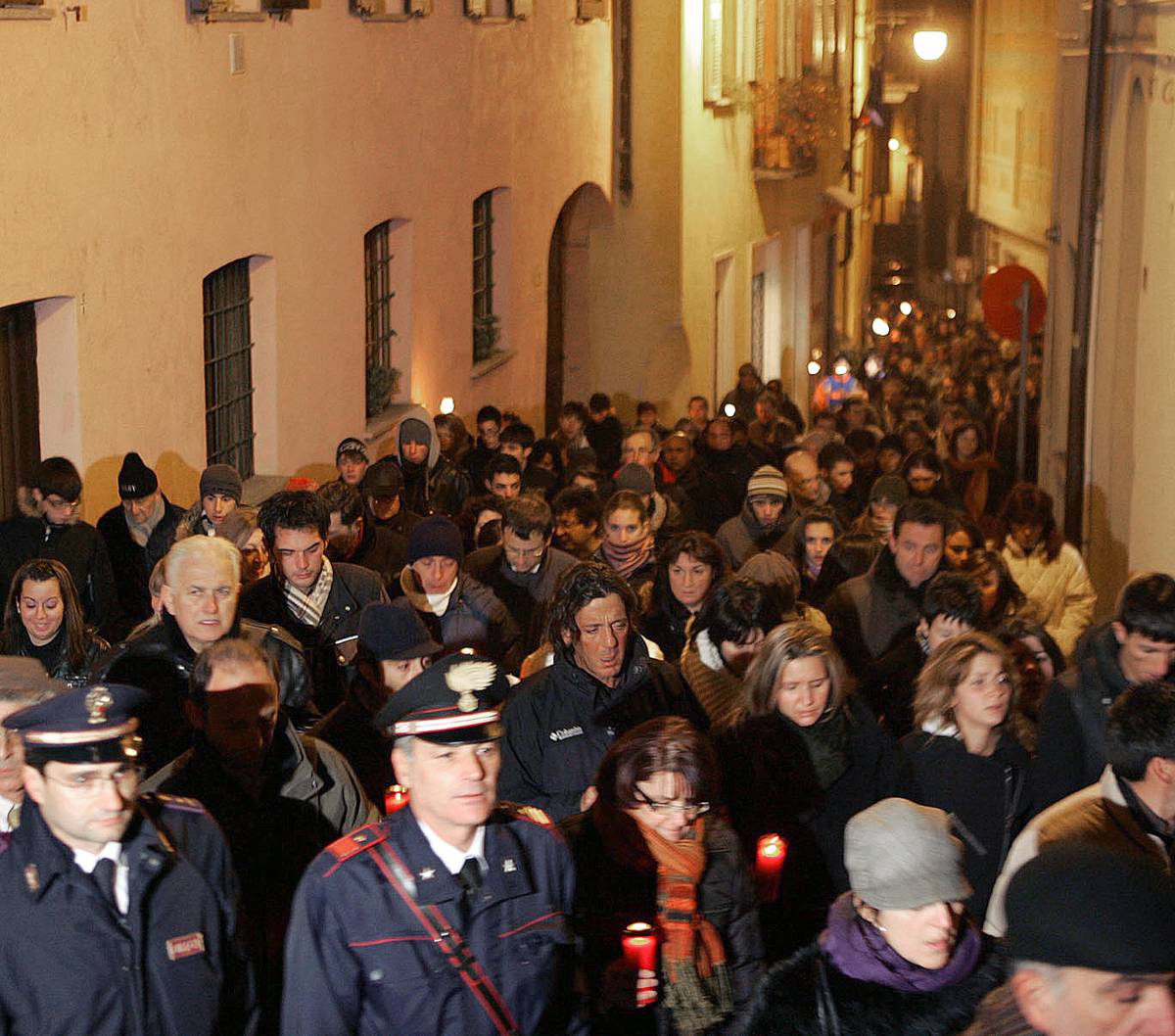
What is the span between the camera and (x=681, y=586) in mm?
8117

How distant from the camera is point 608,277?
2347 centimetres

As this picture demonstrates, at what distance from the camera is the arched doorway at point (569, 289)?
917 inches

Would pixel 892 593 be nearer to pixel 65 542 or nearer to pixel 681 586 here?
pixel 681 586

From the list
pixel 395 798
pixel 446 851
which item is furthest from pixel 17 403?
pixel 446 851

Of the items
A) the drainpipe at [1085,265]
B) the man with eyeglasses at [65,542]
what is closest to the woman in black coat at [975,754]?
the man with eyeglasses at [65,542]

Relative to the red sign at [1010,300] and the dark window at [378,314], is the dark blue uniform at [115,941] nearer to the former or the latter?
the dark window at [378,314]

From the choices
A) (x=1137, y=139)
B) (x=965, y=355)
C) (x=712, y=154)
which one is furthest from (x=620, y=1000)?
(x=965, y=355)

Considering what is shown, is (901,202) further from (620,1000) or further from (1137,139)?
(620,1000)

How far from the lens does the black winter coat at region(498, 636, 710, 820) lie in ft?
20.1

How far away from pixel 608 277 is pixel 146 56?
521 inches

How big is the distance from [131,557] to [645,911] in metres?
5.16

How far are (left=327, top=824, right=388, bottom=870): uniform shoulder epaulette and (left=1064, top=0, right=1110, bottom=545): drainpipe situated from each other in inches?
436

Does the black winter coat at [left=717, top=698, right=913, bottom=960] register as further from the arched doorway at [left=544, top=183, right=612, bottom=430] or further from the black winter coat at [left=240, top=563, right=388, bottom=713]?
the arched doorway at [left=544, top=183, right=612, bottom=430]

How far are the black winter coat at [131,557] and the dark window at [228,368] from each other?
2.39m
